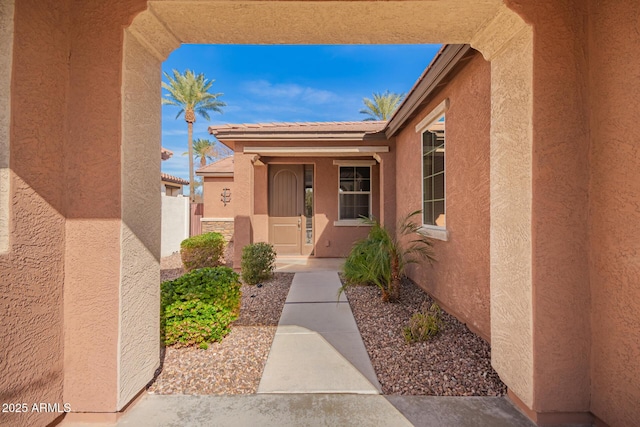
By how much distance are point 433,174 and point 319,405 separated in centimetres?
400

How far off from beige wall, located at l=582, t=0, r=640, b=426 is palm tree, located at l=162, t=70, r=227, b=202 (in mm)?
20181

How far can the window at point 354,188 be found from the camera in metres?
9.10

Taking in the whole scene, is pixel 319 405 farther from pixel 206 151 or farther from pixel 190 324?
pixel 206 151

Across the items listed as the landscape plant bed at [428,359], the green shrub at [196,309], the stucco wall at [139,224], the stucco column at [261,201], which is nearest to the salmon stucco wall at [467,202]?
the landscape plant bed at [428,359]

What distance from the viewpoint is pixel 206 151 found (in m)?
29.2

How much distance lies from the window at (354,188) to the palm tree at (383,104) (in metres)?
12.1

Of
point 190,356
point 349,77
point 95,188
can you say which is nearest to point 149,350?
point 190,356

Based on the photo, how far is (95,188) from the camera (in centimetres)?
216

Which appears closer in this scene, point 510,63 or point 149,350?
point 510,63

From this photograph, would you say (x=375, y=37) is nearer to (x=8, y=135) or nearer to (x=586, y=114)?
(x=586, y=114)

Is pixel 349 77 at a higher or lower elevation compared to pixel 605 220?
higher

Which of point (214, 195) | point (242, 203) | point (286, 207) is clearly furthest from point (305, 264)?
point (214, 195)

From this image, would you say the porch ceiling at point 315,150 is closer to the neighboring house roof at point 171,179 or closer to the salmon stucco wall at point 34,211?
the salmon stucco wall at point 34,211

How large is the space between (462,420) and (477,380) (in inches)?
22.7
